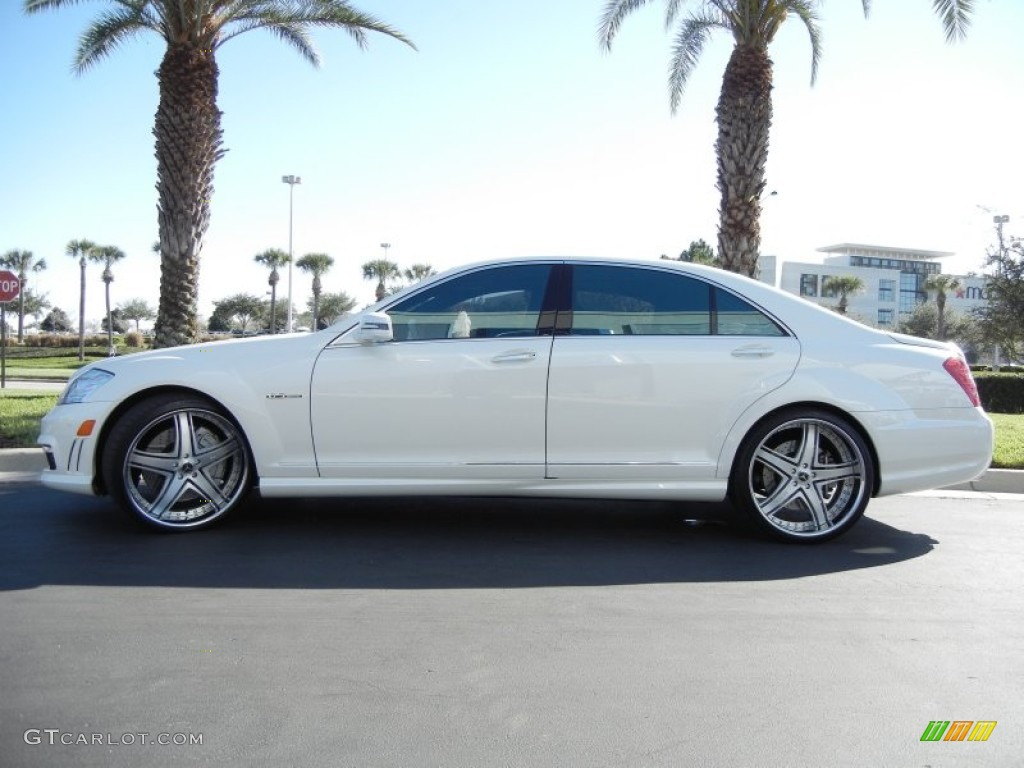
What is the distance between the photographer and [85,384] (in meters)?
4.83

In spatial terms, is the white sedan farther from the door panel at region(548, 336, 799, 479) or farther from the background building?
the background building

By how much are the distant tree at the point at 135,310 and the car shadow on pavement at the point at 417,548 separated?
10145 cm

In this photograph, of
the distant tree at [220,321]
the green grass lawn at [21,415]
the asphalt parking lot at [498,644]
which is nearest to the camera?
the asphalt parking lot at [498,644]

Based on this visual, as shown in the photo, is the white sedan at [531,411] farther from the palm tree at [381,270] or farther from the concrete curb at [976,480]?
the palm tree at [381,270]

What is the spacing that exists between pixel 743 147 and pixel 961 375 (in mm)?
8033

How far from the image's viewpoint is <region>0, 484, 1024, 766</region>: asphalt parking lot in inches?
102

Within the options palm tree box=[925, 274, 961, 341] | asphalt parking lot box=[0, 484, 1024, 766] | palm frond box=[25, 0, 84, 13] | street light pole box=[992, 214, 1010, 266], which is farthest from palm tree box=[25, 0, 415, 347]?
palm tree box=[925, 274, 961, 341]

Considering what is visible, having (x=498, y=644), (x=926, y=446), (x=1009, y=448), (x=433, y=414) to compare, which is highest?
(x=433, y=414)

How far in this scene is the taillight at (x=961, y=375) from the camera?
16.1 feet

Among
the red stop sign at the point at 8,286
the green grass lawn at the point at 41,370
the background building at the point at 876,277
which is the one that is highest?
the background building at the point at 876,277

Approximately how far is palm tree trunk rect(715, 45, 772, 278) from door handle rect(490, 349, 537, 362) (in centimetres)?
831

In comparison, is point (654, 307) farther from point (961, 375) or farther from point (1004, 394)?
point (1004, 394)

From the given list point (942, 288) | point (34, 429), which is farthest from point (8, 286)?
point (942, 288)

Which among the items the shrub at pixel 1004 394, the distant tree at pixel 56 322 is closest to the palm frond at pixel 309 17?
the shrub at pixel 1004 394
